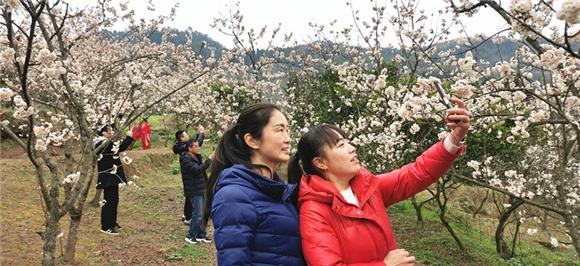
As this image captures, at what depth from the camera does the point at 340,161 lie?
2027 millimetres

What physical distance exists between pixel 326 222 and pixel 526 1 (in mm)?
1118

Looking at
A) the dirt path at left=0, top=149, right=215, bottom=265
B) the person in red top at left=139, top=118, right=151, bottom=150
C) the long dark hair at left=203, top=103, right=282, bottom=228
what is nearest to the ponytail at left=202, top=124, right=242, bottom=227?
the long dark hair at left=203, top=103, right=282, bottom=228

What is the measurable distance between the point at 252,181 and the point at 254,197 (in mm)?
69

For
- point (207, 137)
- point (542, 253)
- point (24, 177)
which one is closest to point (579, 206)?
point (542, 253)

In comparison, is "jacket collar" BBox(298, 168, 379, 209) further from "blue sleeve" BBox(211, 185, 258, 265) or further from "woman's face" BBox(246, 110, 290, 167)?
"blue sleeve" BBox(211, 185, 258, 265)

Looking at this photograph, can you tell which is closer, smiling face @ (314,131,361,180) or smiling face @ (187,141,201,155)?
smiling face @ (314,131,361,180)

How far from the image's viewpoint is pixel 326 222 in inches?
72.1

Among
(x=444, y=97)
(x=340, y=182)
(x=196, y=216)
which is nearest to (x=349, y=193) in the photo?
(x=340, y=182)

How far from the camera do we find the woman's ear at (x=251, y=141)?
6.72ft

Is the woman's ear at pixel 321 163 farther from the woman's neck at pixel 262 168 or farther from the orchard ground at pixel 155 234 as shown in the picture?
the orchard ground at pixel 155 234

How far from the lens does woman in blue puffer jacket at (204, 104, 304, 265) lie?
169cm

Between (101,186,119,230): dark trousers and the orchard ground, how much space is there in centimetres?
20

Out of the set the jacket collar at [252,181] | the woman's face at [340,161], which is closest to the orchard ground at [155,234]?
the jacket collar at [252,181]

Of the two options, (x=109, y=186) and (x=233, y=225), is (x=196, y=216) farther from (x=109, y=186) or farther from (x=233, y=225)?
(x=233, y=225)
